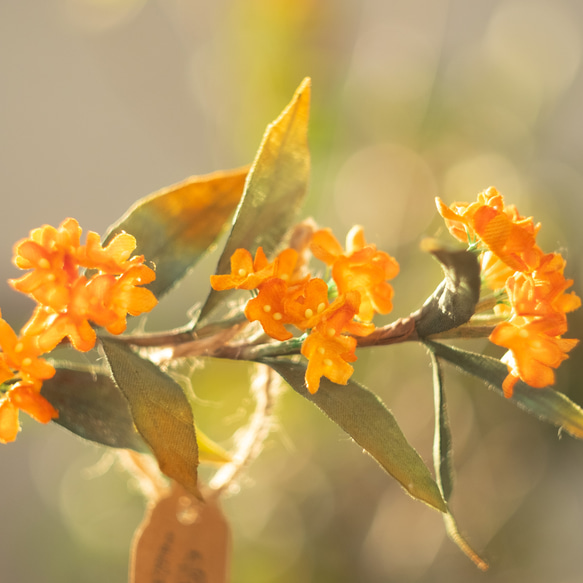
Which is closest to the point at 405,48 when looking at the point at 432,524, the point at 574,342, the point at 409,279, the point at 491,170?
→ the point at 491,170

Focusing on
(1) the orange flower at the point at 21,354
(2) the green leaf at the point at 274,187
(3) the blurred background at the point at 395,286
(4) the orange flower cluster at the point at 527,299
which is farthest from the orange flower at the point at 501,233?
(3) the blurred background at the point at 395,286

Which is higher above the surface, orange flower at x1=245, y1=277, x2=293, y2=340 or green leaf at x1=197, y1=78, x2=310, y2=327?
green leaf at x1=197, y1=78, x2=310, y2=327

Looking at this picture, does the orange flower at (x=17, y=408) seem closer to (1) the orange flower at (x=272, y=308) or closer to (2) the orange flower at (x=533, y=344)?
(1) the orange flower at (x=272, y=308)

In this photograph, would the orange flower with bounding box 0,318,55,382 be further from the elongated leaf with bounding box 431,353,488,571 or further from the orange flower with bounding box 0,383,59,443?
the elongated leaf with bounding box 431,353,488,571

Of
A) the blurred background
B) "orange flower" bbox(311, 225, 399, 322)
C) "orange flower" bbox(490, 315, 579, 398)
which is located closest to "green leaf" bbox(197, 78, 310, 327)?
"orange flower" bbox(311, 225, 399, 322)

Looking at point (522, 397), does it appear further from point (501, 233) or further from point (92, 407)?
point (92, 407)

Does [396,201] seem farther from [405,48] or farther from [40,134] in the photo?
[40,134]

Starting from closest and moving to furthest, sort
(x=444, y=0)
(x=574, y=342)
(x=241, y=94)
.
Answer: (x=574, y=342)
(x=241, y=94)
(x=444, y=0)
